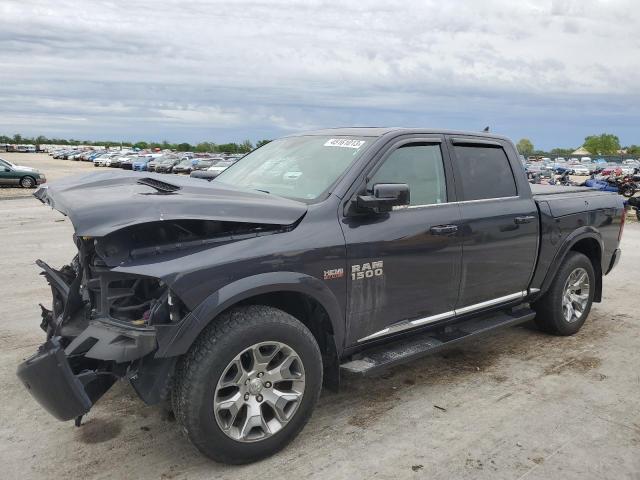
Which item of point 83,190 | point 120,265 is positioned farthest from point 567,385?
point 83,190

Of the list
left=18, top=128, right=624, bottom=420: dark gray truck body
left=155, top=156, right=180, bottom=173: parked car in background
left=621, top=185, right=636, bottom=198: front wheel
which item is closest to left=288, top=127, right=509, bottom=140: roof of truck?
left=18, top=128, right=624, bottom=420: dark gray truck body

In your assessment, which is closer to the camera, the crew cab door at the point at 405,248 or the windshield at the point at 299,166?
the crew cab door at the point at 405,248

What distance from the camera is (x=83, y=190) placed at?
346cm

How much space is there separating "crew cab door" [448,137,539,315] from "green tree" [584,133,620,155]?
17490 centimetres

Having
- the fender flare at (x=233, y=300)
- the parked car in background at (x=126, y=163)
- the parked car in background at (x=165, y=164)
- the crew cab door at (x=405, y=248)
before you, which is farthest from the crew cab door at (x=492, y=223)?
A: the parked car in background at (x=126, y=163)

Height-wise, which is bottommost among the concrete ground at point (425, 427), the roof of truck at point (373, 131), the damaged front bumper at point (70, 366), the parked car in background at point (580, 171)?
the concrete ground at point (425, 427)

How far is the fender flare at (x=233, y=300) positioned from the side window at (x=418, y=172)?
91cm

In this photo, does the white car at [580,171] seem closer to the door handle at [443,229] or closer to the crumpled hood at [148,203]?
the door handle at [443,229]

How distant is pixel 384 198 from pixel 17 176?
26.3 meters

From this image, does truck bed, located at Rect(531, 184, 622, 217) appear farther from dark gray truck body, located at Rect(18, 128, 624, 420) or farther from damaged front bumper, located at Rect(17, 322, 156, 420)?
damaged front bumper, located at Rect(17, 322, 156, 420)

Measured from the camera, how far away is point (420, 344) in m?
4.10

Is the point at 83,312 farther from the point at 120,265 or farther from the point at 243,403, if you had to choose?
the point at 243,403

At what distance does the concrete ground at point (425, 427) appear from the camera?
3.19m

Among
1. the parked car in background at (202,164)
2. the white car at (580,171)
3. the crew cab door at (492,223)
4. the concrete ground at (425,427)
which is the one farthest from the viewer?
the white car at (580,171)
